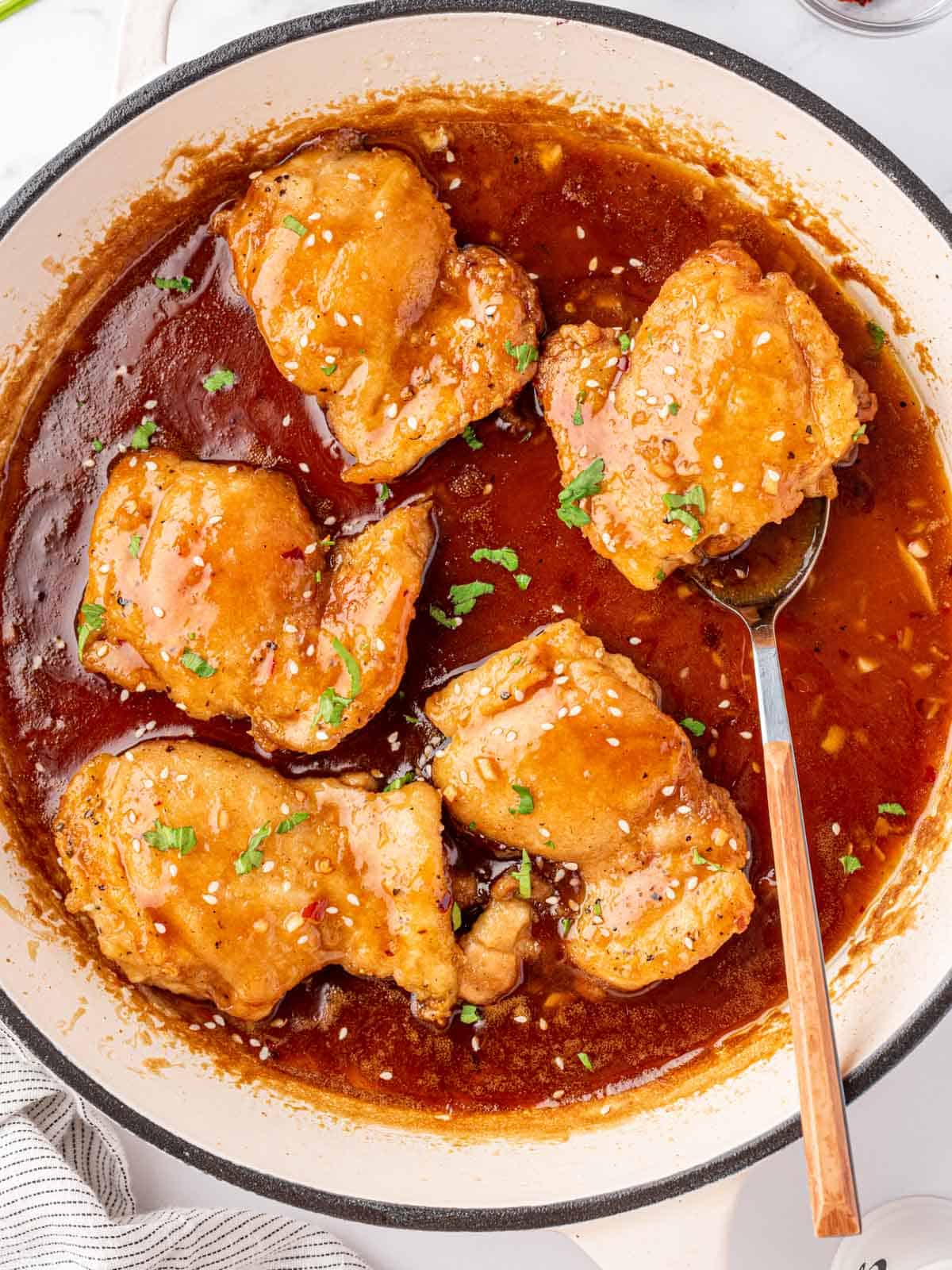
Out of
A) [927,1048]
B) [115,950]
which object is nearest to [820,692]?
[927,1048]

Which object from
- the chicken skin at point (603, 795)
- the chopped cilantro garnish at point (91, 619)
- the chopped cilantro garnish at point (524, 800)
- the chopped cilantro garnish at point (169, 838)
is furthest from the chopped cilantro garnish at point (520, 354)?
the chopped cilantro garnish at point (169, 838)

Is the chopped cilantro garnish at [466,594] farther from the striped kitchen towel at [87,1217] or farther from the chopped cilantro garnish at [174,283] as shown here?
the striped kitchen towel at [87,1217]

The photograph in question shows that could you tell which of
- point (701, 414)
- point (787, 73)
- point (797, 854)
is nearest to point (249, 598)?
point (701, 414)

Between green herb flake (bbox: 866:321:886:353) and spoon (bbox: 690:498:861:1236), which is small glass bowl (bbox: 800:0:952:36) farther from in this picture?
spoon (bbox: 690:498:861:1236)

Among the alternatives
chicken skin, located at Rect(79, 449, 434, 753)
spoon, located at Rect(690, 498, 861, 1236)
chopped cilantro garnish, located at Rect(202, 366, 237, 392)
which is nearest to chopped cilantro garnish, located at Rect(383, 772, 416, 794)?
chicken skin, located at Rect(79, 449, 434, 753)

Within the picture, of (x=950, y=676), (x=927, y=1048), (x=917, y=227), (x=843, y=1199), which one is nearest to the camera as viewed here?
(x=843, y=1199)

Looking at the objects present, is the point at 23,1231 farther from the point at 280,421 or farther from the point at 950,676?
the point at 950,676
